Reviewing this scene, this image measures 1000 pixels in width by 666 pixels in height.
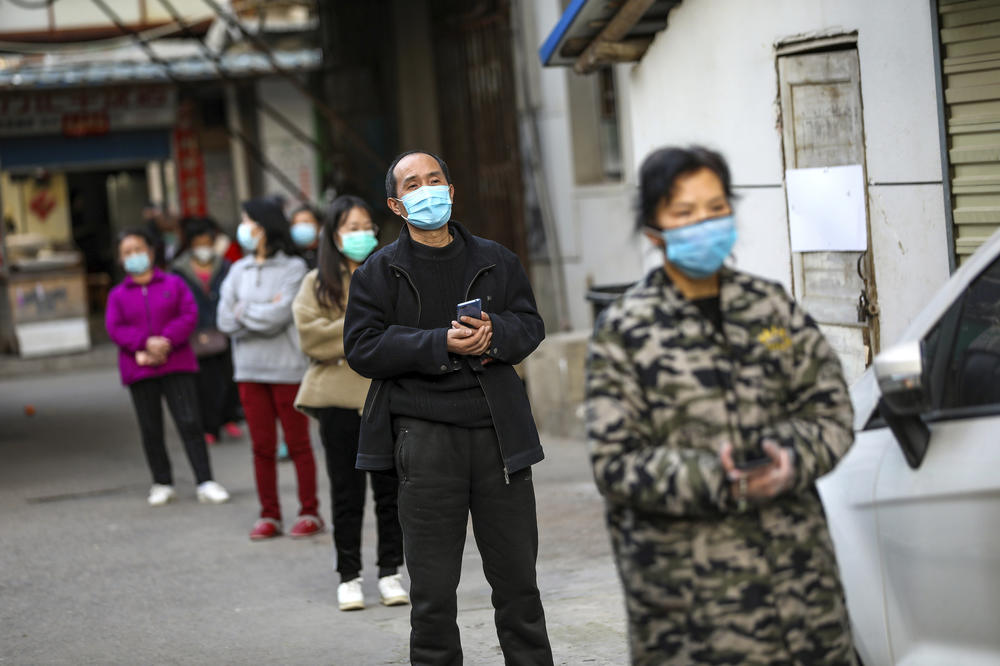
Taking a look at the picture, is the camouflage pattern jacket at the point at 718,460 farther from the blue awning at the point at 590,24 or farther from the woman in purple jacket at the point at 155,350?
the woman in purple jacket at the point at 155,350

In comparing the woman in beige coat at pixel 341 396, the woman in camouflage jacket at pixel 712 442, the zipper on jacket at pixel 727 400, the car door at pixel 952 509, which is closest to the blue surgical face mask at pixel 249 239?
the woman in beige coat at pixel 341 396

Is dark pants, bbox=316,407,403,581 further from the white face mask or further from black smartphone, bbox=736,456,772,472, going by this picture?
the white face mask

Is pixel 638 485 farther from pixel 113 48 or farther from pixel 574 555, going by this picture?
pixel 113 48

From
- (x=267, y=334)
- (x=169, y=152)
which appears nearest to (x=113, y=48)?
(x=169, y=152)

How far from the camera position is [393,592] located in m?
6.45

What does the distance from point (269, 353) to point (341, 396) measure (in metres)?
1.53

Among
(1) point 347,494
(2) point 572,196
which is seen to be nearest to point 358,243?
(1) point 347,494

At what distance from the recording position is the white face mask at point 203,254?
11172mm

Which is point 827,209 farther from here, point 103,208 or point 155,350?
point 103,208

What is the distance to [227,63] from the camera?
18.2 meters

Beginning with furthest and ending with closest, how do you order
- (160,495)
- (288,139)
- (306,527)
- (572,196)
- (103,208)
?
(103,208)
(288,139)
(572,196)
(160,495)
(306,527)

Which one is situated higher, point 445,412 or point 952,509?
point 445,412

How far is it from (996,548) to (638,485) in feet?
3.06

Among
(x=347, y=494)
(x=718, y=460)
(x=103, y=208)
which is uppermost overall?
(x=103, y=208)
